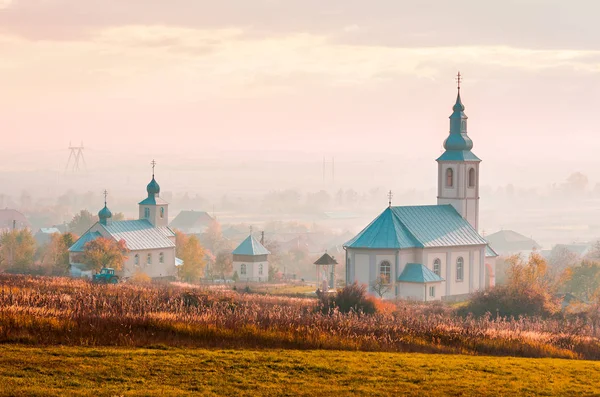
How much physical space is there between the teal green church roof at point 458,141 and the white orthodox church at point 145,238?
31561 mm

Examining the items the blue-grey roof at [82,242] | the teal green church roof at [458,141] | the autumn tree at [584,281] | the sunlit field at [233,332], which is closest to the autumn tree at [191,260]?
the blue-grey roof at [82,242]

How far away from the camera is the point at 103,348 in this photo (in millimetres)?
19531

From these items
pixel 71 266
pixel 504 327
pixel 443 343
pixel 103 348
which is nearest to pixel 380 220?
pixel 71 266

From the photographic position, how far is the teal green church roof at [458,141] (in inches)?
2896

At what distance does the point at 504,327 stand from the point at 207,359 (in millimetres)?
13821

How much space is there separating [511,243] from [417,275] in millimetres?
130929

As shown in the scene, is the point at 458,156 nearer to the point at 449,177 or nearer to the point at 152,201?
the point at 449,177

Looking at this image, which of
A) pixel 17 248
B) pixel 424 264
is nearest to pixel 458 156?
pixel 424 264

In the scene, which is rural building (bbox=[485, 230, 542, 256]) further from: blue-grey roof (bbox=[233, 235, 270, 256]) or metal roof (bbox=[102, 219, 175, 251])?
metal roof (bbox=[102, 219, 175, 251])

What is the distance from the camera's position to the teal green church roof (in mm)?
73562

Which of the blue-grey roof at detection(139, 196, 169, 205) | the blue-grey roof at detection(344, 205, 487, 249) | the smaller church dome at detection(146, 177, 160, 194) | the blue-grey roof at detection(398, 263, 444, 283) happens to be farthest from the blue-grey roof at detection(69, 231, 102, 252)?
the blue-grey roof at detection(398, 263, 444, 283)

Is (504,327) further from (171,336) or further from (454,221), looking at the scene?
(454,221)

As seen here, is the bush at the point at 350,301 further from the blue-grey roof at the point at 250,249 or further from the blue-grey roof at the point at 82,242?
the blue-grey roof at the point at 250,249

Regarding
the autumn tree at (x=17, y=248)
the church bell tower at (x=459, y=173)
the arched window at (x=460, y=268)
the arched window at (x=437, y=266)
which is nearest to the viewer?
the arched window at (x=437, y=266)
